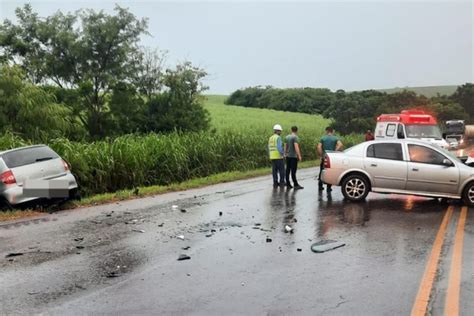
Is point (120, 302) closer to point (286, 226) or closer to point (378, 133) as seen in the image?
point (286, 226)

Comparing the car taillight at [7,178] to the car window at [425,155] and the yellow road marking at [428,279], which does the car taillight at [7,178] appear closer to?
the yellow road marking at [428,279]

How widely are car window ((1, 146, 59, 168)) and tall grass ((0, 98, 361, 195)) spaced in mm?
2223

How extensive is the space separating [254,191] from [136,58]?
19798 millimetres

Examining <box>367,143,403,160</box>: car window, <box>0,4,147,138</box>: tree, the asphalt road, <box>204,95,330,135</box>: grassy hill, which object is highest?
<box>0,4,147,138</box>: tree

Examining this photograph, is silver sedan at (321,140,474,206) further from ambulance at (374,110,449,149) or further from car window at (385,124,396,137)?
car window at (385,124,396,137)

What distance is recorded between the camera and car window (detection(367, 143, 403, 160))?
12180 mm

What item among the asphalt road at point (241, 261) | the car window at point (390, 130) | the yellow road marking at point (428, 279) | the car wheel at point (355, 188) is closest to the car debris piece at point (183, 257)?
the asphalt road at point (241, 261)

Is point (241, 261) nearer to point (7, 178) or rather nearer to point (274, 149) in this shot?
point (7, 178)

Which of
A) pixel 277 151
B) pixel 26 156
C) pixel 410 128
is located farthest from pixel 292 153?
pixel 410 128

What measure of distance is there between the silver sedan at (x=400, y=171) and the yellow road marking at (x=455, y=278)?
2845 millimetres

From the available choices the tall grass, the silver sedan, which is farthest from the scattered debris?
the silver sedan

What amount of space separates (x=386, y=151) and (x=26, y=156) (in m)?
8.21

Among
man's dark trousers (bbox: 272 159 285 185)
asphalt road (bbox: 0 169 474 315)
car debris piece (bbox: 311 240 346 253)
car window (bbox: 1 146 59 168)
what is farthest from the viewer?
man's dark trousers (bbox: 272 159 285 185)

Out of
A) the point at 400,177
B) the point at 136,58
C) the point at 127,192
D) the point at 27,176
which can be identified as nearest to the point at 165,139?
the point at 127,192
